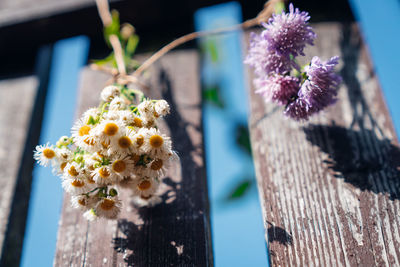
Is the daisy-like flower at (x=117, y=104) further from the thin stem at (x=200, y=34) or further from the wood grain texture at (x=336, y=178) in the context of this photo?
the wood grain texture at (x=336, y=178)

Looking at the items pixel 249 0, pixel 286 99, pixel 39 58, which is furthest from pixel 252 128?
pixel 39 58

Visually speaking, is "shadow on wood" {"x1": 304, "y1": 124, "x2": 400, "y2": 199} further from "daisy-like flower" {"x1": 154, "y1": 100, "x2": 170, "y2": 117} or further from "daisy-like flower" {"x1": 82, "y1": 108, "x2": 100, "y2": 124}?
"daisy-like flower" {"x1": 82, "y1": 108, "x2": 100, "y2": 124}

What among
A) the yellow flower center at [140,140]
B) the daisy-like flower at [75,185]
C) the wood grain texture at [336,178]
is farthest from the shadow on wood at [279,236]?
the daisy-like flower at [75,185]

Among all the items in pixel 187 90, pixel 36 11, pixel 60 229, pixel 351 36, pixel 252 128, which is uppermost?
pixel 36 11

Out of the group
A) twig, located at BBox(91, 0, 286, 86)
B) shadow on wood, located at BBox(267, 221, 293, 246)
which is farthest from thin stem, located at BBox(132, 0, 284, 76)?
shadow on wood, located at BBox(267, 221, 293, 246)

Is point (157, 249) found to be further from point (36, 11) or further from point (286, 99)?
point (36, 11)
